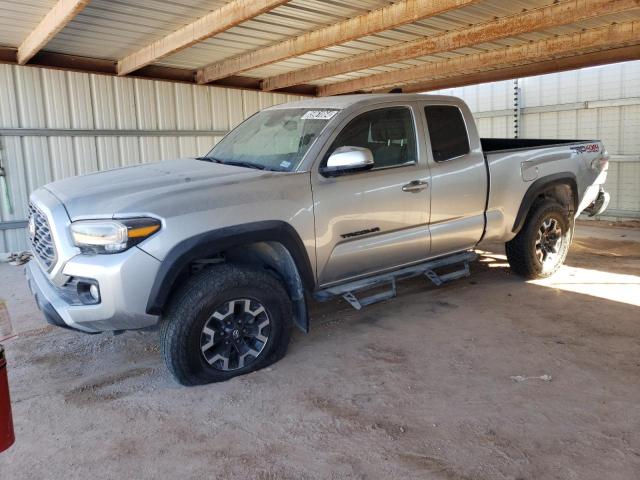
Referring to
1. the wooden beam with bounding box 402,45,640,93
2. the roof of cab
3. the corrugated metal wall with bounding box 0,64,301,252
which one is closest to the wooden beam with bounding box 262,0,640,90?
the corrugated metal wall with bounding box 0,64,301,252

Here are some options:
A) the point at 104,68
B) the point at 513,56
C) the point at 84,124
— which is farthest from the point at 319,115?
the point at 84,124

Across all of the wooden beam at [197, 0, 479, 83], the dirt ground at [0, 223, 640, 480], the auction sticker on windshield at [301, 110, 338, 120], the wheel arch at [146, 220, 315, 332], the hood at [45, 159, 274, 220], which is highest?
the wooden beam at [197, 0, 479, 83]

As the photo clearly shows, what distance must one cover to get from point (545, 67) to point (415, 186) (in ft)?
20.7

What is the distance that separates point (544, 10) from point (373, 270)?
4196mm

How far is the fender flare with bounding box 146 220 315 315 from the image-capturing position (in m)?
3.29

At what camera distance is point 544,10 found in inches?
251

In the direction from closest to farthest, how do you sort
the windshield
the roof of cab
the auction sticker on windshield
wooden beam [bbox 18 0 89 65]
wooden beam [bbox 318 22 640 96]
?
the windshield, the auction sticker on windshield, the roof of cab, wooden beam [bbox 18 0 89 65], wooden beam [bbox 318 22 640 96]

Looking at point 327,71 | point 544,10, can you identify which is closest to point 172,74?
point 327,71

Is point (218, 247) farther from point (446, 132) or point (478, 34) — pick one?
point (478, 34)

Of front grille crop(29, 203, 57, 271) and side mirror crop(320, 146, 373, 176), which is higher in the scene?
side mirror crop(320, 146, 373, 176)

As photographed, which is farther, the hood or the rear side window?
the rear side window

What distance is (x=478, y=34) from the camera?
713 cm

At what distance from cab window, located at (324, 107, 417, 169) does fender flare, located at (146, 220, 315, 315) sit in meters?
0.91

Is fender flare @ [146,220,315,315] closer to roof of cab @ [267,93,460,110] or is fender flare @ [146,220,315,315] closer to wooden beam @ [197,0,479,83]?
roof of cab @ [267,93,460,110]
